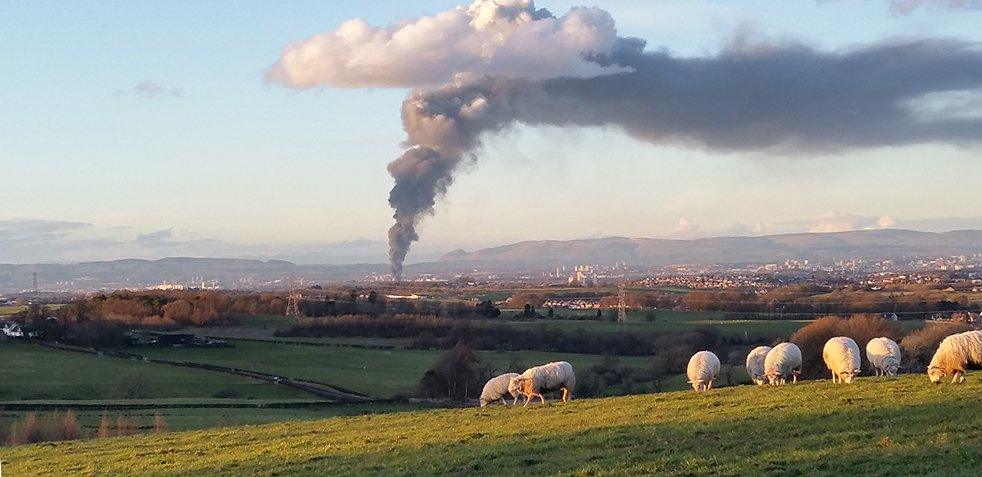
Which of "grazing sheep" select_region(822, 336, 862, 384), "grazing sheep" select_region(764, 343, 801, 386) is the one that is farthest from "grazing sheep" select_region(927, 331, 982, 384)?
"grazing sheep" select_region(764, 343, 801, 386)

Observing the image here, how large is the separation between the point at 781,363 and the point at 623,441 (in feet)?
40.5

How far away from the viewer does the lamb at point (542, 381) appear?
97.6 feet

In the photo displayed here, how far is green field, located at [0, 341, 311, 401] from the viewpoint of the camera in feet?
202

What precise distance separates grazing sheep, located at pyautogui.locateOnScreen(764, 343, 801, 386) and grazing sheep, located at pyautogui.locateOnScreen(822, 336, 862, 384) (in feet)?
4.02

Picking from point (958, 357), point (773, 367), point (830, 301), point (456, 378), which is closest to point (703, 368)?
point (773, 367)

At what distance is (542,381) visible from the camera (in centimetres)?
2981

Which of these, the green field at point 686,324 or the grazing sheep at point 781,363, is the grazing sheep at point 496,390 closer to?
the grazing sheep at point 781,363

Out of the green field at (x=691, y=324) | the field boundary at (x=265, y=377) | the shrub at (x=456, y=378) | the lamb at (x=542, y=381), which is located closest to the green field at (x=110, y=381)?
the field boundary at (x=265, y=377)

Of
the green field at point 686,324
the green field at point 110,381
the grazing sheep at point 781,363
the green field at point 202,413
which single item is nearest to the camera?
the grazing sheep at point 781,363

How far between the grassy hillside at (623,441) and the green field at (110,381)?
119ft

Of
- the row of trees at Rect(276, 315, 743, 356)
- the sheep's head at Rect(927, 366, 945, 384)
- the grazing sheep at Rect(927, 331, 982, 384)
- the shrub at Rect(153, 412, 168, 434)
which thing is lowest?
the row of trees at Rect(276, 315, 743, 356)

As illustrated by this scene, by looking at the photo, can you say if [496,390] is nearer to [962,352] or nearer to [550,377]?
[550,377]

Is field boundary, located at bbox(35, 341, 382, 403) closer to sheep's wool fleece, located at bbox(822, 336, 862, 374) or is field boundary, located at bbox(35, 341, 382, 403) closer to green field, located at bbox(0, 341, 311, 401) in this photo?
green field, located at bbox(0, 341, 311, 401)

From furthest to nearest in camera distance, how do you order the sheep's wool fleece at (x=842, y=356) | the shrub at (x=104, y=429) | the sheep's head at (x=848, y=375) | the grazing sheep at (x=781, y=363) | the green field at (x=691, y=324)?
1. the green field at (x=691, y=324)
2. the shrub at (x=104, y=429)
3. the grazing sheep at (x=781, y=363)
4. the sheep's wool fleece at (x=842, y=356)
5. the sheep's head at (x=848, y=375)
